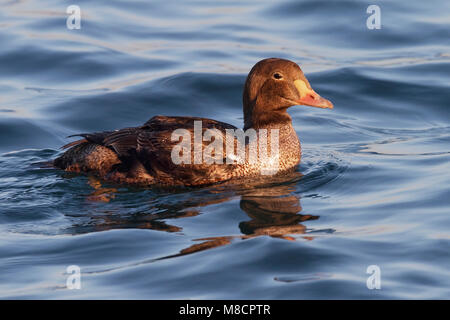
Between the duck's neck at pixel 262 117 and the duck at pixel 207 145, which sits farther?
the duck's neck at pixel 262 117

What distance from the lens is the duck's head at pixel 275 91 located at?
8.58 metres

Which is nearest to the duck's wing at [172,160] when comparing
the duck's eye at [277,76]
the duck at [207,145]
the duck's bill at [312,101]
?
the duck at [207,145]

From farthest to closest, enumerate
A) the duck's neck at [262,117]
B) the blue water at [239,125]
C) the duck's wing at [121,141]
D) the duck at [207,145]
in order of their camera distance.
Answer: the duck's neck at [262,117] → the duck's wing at [121,141] → the duck at [207,145] → the blue water at [239,125]

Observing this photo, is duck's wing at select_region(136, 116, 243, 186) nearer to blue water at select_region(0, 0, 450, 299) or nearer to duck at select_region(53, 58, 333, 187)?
duck at select_region(53, 58, 333, 187)

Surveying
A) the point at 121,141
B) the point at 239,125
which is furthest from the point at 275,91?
the point at 239,125

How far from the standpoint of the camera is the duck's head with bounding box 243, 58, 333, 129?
8578 mm

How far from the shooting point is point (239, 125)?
35.7 ft

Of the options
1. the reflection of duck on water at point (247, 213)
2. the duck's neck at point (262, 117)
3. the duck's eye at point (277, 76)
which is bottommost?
the reflection of duck on water at point (247, 213)

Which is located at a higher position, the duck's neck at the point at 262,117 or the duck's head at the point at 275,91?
the duck's head at the point at 275,91

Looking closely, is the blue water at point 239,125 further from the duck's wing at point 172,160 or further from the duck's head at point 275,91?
the duck's head at point 275,91
